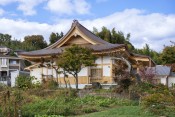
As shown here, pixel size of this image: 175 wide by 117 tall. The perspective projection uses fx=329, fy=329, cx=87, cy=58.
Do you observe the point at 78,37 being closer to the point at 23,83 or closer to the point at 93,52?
the point at 93,52

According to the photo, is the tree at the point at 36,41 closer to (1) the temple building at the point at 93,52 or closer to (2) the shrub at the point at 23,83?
(1) the temple building at the point at 93,52

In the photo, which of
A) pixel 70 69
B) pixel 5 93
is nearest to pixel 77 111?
pixel 5 93

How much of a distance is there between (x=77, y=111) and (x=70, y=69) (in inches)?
353

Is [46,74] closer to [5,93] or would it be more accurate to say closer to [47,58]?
[47,58]

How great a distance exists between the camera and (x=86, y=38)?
2753 cm

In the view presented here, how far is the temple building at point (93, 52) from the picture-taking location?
25.4 metres

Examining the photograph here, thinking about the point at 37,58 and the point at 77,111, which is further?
the point at 37,58

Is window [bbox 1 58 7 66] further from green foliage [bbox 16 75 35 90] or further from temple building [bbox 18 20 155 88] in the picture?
green foliage [bbox 16 75 35 90]

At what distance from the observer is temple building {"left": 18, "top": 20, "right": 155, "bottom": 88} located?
25.4 m

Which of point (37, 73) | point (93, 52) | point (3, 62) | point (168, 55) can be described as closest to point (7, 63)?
point (3, 62)

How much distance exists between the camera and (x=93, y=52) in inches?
1002

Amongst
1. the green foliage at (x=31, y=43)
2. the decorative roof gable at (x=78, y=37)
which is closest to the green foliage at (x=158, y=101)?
the decorative roof gable at (x=78, y=37)

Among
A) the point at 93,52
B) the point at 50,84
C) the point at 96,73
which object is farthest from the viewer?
the point at 96,73

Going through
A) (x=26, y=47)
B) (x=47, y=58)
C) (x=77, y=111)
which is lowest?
(x=77, y=111)
